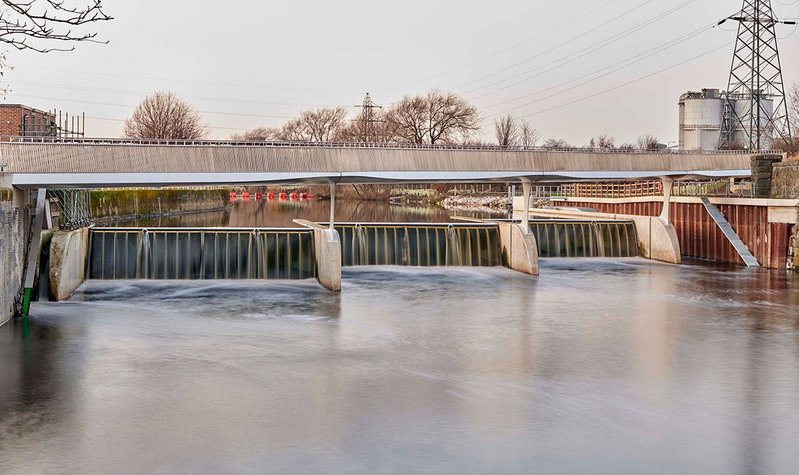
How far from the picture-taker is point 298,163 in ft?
111

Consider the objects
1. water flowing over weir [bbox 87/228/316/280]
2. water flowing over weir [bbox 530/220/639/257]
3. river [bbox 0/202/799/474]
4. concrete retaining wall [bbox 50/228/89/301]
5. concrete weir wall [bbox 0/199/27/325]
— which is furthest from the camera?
water flowing over weir [bbox 530/220/639/257]

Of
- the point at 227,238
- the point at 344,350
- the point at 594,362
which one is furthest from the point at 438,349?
the point at 227,238

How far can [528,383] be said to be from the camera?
19.2 metres

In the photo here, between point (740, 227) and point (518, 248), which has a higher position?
point (740, 227)

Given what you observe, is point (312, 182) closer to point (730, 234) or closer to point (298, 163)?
point (298, 163)

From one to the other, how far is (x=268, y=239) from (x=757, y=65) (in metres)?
37.6

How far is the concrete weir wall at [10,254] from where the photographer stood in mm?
24547

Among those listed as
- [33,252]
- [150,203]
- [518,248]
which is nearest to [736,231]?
[518,248]

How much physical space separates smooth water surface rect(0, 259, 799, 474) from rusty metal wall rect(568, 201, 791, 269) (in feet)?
28.5

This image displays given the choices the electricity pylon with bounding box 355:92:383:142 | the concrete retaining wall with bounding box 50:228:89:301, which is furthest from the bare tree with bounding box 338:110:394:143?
the concrete retaining wall with bounding box 50:228:89:301

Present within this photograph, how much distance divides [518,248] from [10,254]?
855 inches

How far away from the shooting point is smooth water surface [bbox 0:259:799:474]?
14305mm

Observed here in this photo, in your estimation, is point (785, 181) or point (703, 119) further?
point (703, 119)

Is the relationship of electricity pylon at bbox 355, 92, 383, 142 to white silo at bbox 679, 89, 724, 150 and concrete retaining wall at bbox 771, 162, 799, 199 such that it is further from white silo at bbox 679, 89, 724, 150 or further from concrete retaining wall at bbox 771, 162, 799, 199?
concrete retaining wall at bbox 771, 162, 799, 199
